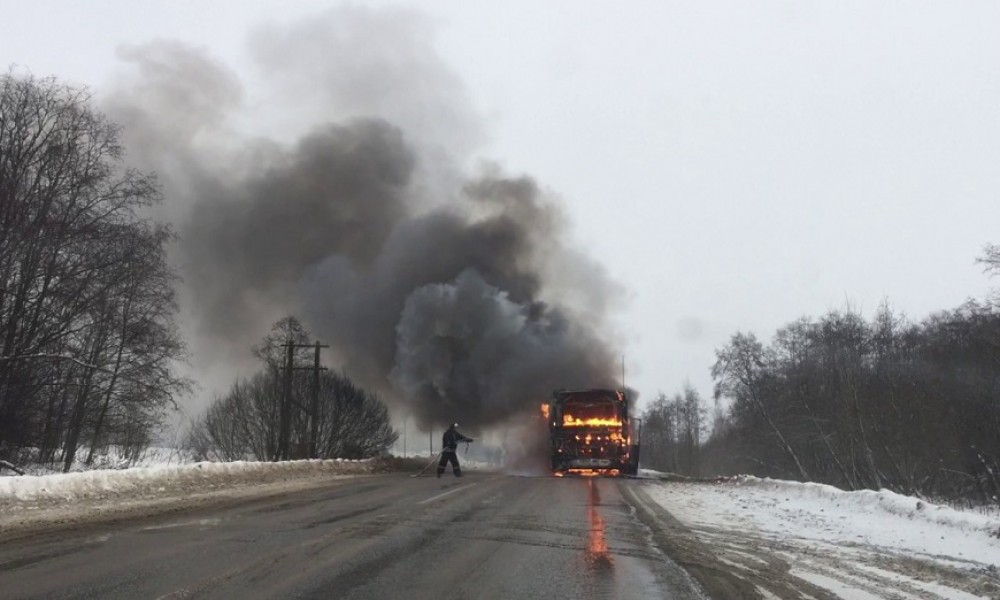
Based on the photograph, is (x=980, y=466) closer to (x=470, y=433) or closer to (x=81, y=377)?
(x=470, y=433)

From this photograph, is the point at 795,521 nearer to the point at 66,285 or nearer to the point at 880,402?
the point at 66,285

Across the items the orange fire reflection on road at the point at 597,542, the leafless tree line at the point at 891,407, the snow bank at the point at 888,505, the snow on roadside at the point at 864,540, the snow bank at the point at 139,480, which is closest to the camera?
the snow on roadside at the point at 864,540

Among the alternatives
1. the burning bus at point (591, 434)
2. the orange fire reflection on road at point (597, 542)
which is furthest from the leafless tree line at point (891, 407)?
the orange fire reflection on road at point (597, 542)

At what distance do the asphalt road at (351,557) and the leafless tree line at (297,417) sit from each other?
27.1 m

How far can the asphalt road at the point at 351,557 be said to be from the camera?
16.8 ft

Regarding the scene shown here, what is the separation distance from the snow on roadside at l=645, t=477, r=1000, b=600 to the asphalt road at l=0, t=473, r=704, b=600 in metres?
1.20

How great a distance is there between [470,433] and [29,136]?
82.7 feet

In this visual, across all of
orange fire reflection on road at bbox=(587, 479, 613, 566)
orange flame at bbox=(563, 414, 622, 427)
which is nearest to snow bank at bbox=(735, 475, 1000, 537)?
orange fire reflection on road at bbox=(587, 479, 613, 566)

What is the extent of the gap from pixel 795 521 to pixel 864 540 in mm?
1970

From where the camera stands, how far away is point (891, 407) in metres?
31.0

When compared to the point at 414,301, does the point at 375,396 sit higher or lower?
lower

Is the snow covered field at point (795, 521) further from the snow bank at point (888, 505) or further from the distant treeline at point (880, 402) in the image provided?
the distant treeline at point (880, 402)

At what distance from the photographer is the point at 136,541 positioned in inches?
282

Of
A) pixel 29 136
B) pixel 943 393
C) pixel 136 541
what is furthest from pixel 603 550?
pixel 943 393
